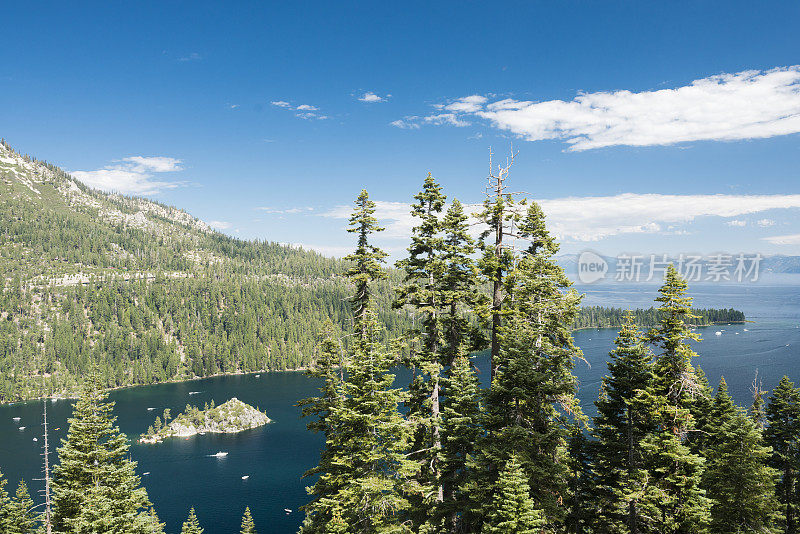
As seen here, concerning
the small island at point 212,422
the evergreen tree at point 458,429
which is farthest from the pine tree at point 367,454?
the small island at point 212,422

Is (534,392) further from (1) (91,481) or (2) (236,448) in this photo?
(2) (236,448)

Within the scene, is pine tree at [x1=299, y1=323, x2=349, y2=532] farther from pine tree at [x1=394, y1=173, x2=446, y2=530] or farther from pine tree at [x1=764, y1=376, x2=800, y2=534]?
pine tree at [x1=764, y1=376, x2=800, y2=534]

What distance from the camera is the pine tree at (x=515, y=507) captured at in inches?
640

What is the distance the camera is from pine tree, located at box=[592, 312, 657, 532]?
1889cm

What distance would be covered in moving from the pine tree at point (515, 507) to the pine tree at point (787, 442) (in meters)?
28.2

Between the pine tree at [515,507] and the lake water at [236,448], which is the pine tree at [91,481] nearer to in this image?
the pine tree at [515,507]

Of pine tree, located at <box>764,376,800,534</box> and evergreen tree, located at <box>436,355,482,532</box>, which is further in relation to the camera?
pine tree, located at <box>764,376,800,534</box>

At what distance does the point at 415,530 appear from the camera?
25.2 metres

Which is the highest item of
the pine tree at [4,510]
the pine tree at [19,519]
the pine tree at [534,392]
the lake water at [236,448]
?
the pine tree at [534,392]

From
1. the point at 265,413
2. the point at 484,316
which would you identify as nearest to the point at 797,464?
the point at 484,316

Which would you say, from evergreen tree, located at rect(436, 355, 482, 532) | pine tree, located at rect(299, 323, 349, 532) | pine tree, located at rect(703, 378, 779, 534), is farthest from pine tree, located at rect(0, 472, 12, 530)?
pine tree, located at rect(703, 378, 779, 534)

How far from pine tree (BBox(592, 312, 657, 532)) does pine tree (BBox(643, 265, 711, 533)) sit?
1.64 feet

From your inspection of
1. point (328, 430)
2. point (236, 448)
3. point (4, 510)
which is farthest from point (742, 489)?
point (236, 448)

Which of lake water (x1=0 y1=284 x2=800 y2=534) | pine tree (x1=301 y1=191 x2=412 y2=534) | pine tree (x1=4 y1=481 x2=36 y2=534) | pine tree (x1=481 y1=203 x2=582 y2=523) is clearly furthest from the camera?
lake water (x1=0 y1=284 x2=800 y2=534)
